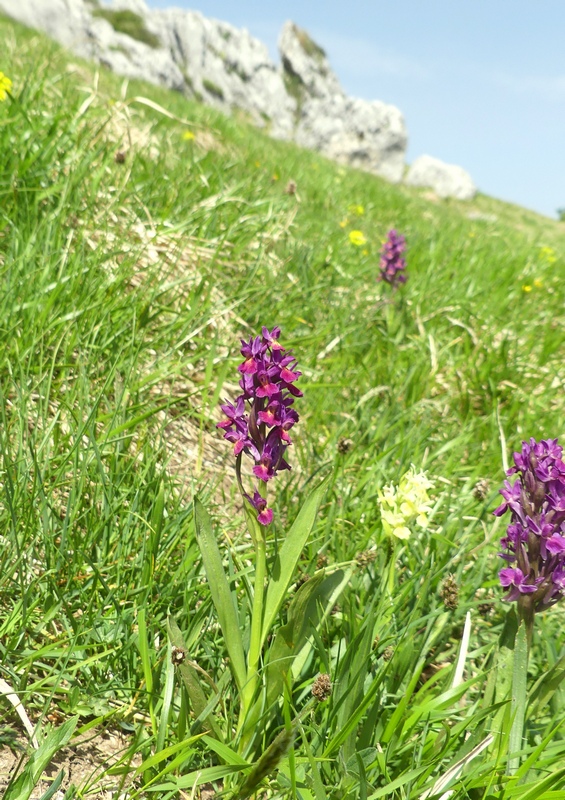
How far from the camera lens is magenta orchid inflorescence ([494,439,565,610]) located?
166 cm

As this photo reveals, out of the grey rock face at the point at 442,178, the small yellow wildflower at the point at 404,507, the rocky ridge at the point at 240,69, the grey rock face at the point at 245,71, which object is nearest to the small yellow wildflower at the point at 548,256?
the small yellow wildflower at the point at 404,507

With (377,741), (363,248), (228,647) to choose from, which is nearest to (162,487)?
(228,647)

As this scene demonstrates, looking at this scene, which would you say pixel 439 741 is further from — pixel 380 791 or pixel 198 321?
pixel 198 321

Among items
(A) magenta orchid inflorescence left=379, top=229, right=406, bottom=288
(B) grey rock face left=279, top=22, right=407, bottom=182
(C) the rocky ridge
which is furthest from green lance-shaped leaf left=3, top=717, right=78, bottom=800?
(C) the rocky ridge

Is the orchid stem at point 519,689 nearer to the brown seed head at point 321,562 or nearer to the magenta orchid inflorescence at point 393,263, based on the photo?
the brown seed head at point 321,562

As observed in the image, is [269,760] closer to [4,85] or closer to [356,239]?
[4,85]

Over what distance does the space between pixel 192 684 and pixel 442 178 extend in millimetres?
38911

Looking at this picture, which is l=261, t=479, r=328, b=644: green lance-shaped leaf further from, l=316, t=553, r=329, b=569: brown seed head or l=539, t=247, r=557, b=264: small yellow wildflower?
l=539, t=247, r=557, b=264: small yellow wildflower

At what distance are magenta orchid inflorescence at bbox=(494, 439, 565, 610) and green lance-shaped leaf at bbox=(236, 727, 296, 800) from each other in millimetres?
701

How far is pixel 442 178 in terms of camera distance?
121 feet

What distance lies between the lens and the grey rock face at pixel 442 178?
35219 millimetres

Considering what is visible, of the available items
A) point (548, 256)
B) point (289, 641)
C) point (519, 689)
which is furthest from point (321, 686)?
point (548, 256)

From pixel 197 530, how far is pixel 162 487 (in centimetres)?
42

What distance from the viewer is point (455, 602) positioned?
1.90 m
